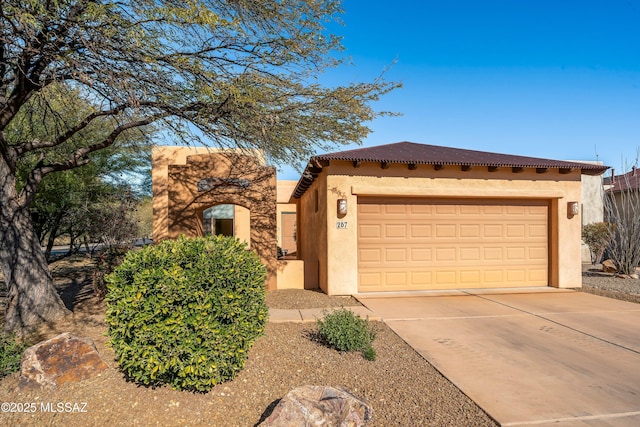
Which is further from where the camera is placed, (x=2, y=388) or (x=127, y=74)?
(x=127, y=74)

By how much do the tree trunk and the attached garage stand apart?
5691mm

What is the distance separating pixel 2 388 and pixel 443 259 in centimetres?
891

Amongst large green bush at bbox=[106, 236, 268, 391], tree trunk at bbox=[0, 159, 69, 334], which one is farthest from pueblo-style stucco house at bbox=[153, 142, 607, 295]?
large green bush at bbox=[106, 236, 268, 391]

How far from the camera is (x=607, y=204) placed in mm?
13188

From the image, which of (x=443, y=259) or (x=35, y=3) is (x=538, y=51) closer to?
(x=443, y=259)

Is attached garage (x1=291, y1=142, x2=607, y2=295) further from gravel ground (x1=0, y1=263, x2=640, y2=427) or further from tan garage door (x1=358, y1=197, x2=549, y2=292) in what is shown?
gravel ground (x1=0, y1=263, x2=640, y2=427)

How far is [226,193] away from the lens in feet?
31.8

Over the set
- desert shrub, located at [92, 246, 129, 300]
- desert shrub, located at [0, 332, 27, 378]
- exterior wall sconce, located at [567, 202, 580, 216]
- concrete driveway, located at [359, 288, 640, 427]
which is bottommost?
concrete driveway, located at [359, 288, 640, 427]

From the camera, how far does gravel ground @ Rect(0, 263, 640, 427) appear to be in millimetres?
3295

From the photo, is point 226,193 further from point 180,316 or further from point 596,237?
point 596,237

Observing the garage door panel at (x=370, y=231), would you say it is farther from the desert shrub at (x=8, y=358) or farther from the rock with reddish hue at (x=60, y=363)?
the desert shrub at (x=8, y=358)

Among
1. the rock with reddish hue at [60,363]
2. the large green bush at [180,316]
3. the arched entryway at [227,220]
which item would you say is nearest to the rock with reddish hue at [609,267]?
the arched entryway at [227,220]

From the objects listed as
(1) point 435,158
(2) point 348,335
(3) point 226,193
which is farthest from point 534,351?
(3) point 226,193

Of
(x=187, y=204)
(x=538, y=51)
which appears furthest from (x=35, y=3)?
(x=538, y=51)
